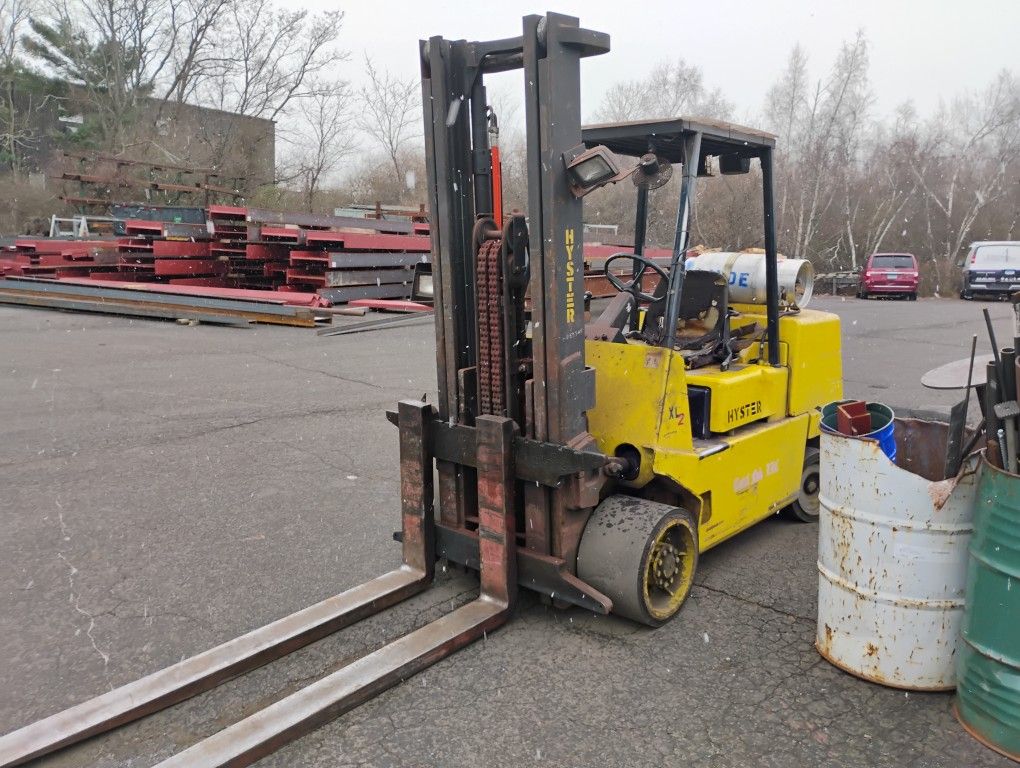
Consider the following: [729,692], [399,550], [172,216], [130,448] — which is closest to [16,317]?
[172,216]

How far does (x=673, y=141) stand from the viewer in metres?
4.49

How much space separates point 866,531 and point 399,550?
2614 millimetres

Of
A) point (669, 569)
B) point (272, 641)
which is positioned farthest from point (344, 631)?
point (669, 569)

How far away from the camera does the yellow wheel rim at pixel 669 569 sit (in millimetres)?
3660

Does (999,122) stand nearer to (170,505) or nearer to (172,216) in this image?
(172,216)

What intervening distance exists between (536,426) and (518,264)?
0.74m

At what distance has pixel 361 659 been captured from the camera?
319cm

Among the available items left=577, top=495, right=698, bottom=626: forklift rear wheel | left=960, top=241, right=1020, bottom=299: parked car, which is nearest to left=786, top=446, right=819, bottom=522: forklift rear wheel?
left=577, top=495, right=698, bottom=626: forklift rear wheel

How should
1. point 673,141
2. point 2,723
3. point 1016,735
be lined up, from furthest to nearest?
point 673,141 < point 2,723 < point 1016,735

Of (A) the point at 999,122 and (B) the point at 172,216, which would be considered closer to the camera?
(B) the point at 172,216

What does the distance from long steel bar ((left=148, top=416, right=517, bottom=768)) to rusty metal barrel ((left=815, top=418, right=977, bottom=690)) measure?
4.47 feet

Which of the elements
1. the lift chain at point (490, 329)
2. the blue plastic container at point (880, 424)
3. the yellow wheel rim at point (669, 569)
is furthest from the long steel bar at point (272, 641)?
the blue plastic container at point (880, 424)

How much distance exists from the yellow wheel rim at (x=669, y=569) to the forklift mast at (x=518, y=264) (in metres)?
0.37

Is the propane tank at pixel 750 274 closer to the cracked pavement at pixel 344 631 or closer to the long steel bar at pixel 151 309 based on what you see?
the cracked pavement at pixel 344 631
